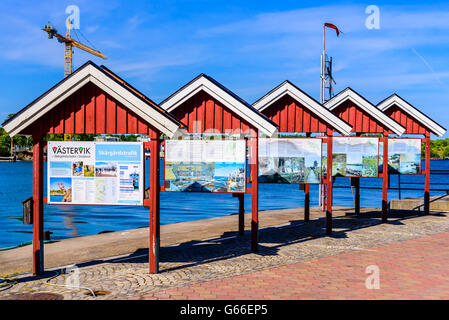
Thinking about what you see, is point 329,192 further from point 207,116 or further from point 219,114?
point 207,116

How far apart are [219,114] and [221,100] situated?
15.8 inches

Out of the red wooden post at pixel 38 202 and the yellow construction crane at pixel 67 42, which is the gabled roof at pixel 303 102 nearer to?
the red wooden post at pixel 38 202

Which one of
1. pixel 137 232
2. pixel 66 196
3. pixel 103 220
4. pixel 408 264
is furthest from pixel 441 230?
pixel 103 220

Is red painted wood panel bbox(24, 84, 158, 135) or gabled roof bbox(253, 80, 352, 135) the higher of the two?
gabled roof bbox(253, 80, 352, 135)

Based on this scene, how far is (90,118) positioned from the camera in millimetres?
9516

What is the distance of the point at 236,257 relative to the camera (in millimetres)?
10578

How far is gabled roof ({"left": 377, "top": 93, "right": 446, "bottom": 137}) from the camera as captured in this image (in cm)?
1828

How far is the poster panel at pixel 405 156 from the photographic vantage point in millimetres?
17141

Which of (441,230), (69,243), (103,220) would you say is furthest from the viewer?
(103,220)

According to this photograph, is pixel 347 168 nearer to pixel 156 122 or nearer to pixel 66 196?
pixel 156 122

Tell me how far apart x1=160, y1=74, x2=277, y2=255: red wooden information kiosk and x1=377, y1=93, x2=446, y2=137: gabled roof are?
9.31 meters

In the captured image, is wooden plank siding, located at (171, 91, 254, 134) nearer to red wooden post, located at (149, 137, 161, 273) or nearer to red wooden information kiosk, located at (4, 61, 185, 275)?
red wooden information kiosk, located at (4, 61, 185, 275)

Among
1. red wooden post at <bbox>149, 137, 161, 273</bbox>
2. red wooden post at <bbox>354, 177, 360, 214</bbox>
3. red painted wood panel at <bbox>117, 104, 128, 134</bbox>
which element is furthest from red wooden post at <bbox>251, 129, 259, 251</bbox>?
red wooden post at <bbox>354, 177, 360, 214</bbox>
